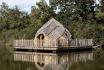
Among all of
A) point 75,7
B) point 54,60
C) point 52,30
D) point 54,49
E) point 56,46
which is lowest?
point 54,60

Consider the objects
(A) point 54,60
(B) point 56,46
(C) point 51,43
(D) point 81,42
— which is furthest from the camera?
(D) point 81,42

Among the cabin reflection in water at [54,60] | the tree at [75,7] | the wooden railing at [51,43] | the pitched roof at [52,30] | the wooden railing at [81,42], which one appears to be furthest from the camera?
the tree at [75,7]

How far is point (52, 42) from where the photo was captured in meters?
38.1

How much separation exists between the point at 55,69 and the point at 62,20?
109ft

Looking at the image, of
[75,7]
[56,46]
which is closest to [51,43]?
[56,46]

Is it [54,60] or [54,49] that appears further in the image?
[54,49]

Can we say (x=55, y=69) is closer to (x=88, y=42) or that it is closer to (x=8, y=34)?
(x=88, y=42)

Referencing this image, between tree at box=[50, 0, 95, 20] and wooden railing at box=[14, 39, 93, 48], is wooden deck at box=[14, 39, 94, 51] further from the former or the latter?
tree at box=[50, 0, 95, 20]

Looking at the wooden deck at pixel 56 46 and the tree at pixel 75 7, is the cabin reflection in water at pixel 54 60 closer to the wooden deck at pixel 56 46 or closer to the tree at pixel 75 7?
the wooden deck at pixel 56 46

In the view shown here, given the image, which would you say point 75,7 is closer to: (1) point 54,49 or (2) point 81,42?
(2) point 81,42

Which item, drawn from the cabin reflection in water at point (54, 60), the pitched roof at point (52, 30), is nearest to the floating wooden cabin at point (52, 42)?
the pitched roof at point (52, 30)

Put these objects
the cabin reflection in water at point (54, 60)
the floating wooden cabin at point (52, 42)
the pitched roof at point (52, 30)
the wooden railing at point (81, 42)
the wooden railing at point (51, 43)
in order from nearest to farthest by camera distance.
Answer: the cabin reflection in water at point (54, 60)
the wooden railing at point (51, 43)
the floating wooden cabin at point (52, 42)
the wooden railing at point (81, 42)
the pitched roof at point (52, 30)

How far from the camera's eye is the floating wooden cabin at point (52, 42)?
3828cm

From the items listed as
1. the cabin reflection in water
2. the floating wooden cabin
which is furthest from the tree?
the cabin reflection in water
